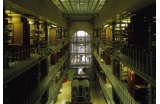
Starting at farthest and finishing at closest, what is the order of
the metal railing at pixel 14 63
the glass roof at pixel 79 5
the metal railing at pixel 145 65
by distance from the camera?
the glass roof at pixel 79 5 → the metal railing at pixel 14 63 → the metal railing at pixel 145 65

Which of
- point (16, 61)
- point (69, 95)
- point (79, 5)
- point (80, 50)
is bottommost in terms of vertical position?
point (69, 95)

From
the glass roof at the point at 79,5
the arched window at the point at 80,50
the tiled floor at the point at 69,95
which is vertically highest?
the glass roof at the point at 79,5

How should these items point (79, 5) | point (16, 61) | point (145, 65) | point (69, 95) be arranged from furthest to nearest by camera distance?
point (69, 95) < point (79, 5) < point (16, 61) < point (145, 65)

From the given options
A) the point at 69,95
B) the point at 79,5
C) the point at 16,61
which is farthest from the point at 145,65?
the point at 69,95

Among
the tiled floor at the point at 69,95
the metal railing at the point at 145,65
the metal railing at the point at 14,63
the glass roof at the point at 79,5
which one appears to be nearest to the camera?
the metal railing at the point at 145,65

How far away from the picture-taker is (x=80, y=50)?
61.5ft

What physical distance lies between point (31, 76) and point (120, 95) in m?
2.99

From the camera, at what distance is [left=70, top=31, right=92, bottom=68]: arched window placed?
733 inches

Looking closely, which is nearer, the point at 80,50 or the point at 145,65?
the point at 145,65

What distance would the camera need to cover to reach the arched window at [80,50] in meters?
18.6

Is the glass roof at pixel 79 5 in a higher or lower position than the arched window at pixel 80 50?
higher

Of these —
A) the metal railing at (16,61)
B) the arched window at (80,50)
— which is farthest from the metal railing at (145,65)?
the arched window at (80,50)

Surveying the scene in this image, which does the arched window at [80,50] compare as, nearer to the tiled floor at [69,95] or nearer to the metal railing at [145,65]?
the tiled floor at [69,95]

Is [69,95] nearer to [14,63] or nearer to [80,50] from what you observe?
[80,50]
